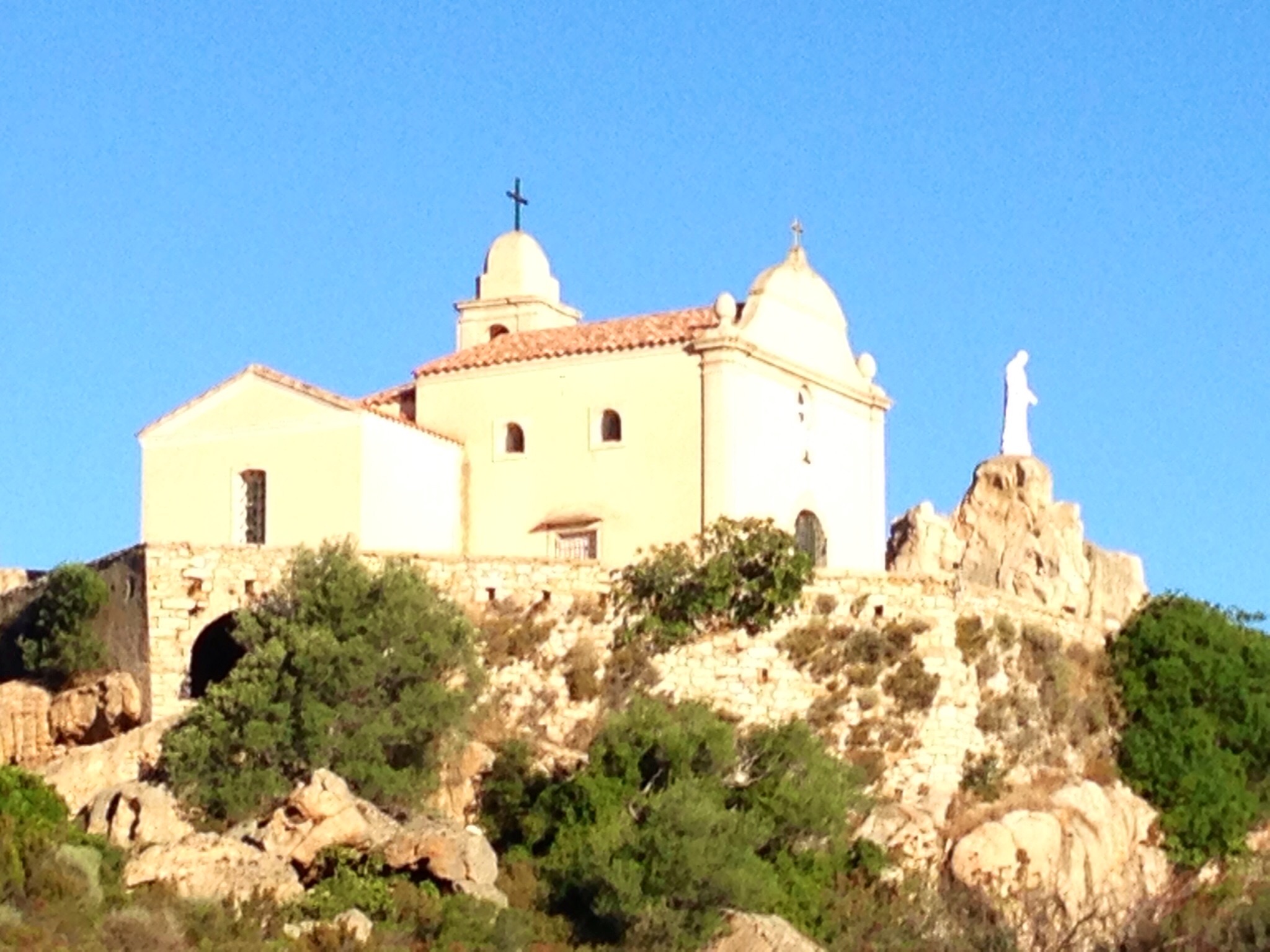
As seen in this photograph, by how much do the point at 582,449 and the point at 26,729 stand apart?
9.57 metres

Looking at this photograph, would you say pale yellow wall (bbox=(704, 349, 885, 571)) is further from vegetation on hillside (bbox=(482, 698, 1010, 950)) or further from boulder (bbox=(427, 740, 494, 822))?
boulder (bbox=(427, 740, 494, 822))

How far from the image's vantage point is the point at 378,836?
4847 cm

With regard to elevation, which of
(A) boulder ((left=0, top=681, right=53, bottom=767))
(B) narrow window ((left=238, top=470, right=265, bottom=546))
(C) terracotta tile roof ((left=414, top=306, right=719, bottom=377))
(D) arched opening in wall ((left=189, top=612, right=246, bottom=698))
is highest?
(C) terracotta tile roof ((left=414, top=306, right=719, bottom=377))

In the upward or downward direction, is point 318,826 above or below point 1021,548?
below

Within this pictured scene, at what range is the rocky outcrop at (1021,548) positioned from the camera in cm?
5788

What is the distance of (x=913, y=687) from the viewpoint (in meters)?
53.0

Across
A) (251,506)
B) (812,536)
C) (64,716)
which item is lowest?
(64,716)

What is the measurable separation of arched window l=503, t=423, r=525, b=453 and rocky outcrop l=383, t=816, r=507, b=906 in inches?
361

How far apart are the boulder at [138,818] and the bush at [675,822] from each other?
15.0ft

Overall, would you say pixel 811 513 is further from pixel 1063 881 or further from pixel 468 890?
pixel 468 890

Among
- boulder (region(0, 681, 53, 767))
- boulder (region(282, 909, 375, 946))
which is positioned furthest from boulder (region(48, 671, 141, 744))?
boulder (region(282, 909, 375, 946))

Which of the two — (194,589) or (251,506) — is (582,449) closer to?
(251,506)

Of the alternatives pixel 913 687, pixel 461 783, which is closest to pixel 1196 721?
pixel 913 687

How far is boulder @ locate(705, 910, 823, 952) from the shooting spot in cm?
4794
